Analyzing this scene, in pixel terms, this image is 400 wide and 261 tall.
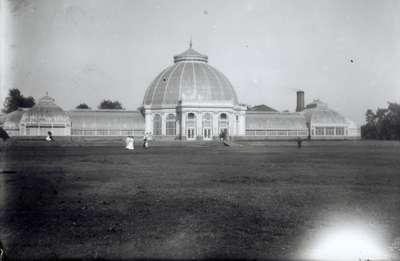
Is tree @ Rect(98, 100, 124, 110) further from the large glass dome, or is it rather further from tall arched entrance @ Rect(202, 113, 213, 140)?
tall arched entrance @ Rect(202, 113, 213, 140)

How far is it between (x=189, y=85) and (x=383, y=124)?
164 feet

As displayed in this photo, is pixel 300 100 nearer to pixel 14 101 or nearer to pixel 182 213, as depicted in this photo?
pixel 14 101

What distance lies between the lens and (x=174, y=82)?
96.3 m

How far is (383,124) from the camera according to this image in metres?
110

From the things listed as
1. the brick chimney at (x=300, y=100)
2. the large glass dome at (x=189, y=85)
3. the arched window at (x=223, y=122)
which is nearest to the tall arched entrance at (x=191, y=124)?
the large glass dome at (x=189, y=85)

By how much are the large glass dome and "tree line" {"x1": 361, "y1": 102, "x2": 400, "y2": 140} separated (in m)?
37.4

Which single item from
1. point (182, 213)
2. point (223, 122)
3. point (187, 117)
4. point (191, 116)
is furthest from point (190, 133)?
point (182, 213)

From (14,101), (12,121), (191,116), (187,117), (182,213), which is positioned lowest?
(182,213)

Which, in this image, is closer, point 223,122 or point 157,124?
point 223,122

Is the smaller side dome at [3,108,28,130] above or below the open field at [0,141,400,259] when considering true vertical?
above

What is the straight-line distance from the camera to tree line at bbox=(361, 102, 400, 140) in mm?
104188

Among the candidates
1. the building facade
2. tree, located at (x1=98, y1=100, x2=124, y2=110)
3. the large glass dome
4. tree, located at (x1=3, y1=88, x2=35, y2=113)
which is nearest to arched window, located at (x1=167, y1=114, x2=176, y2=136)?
the building facade

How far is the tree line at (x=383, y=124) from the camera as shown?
10419 cm

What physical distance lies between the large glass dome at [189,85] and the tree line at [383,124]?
1471 inches
